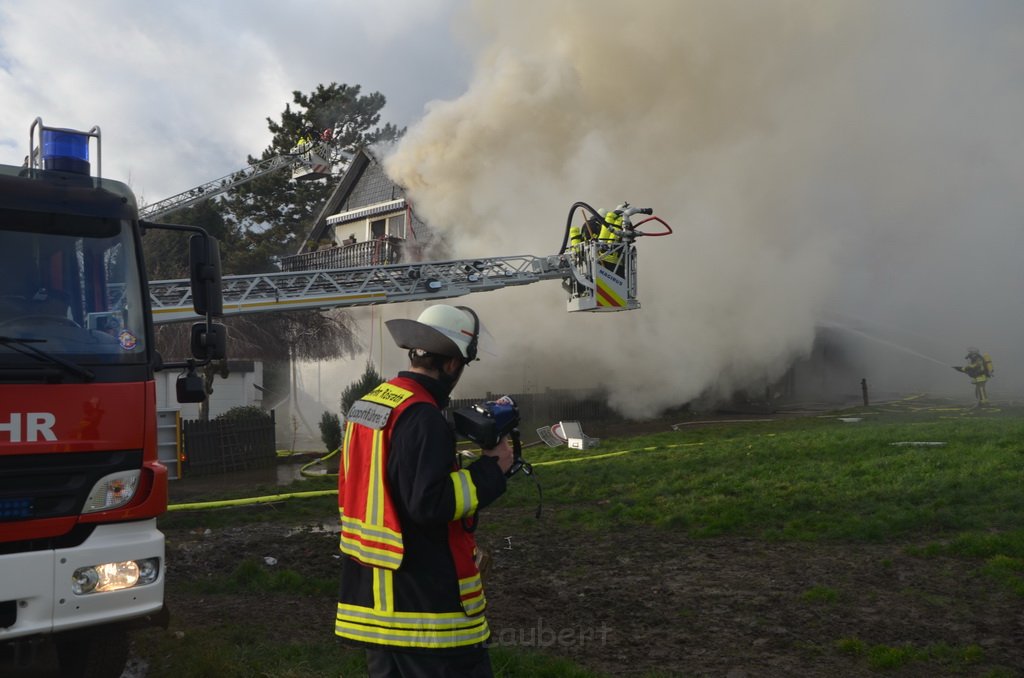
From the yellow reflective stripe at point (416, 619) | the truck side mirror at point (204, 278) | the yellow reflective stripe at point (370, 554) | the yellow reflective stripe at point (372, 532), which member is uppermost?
the truck side mirror at point (204, 278)

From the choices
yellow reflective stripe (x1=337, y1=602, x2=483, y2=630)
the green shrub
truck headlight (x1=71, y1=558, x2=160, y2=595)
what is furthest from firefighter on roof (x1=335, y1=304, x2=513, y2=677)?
the green shrub

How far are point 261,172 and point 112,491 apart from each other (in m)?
19.6

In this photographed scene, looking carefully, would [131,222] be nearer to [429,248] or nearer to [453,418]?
[453,418]

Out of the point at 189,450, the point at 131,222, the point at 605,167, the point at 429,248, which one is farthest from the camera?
the point at 429,248

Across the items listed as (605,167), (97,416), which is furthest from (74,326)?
(605,167)

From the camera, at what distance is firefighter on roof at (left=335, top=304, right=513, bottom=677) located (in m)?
2.55

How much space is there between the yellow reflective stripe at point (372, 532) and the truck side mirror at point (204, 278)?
230 centimetres

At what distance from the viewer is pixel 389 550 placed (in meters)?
2.60

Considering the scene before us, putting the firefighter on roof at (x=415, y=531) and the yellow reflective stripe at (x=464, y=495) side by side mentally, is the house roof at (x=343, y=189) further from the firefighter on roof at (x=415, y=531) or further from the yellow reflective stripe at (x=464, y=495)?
the yellow reflective stripe at (x=464, y=495)

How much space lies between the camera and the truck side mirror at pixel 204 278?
459cm

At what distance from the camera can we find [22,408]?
12.1ft

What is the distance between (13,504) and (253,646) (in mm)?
1712

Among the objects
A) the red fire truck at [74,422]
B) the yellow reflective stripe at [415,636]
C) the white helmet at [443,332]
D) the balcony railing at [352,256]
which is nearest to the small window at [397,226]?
the balcony railing at [352,256]

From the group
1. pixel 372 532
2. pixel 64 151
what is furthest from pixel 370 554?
pixel 64 151
